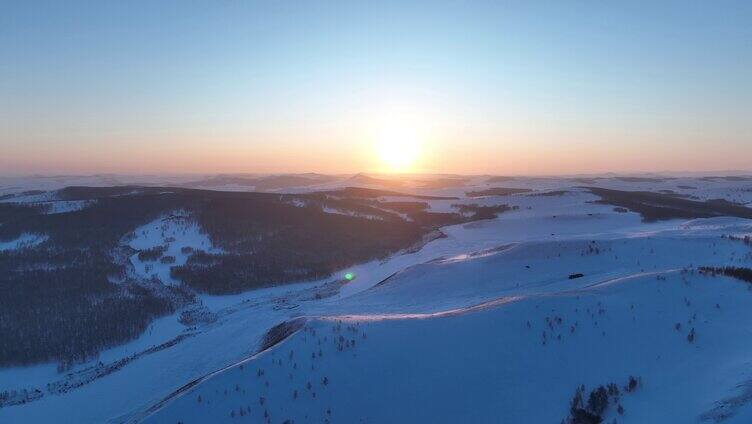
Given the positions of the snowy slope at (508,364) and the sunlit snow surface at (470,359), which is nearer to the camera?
the snowy slope at (508,364)

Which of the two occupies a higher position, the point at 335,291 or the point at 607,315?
the point at 607,315

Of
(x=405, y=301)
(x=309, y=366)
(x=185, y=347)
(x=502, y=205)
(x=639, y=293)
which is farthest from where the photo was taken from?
(x=502, y=205)

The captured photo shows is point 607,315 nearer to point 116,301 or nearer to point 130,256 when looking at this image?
point 116,301

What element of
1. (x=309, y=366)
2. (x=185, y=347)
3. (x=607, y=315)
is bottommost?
(x=185, y=347)

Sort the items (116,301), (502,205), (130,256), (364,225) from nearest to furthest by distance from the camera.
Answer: (116,301) → (130,256) → (364,225) → (502,205)

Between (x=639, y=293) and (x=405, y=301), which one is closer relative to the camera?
(x=639, y=293)

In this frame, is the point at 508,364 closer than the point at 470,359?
Yes

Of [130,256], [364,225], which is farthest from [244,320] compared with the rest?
[364,225]

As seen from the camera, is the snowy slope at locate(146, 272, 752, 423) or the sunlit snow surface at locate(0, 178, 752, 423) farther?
the sunlit snow surface at locate(0, 178, 752, 423)
